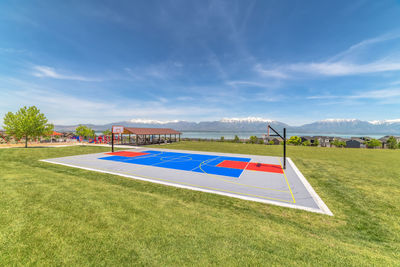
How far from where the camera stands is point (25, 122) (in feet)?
67.9

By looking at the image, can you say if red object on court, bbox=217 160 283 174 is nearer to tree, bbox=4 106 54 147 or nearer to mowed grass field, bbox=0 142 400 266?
mowed grass field, bbox=0 142 400 266

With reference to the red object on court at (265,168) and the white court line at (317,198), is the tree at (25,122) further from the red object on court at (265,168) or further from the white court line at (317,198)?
the white court line at (317,198)

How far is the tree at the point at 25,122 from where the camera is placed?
809 inches

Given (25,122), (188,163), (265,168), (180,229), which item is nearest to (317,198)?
(265,168)

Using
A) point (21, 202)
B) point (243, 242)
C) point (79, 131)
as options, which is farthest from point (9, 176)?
point (79, 131)

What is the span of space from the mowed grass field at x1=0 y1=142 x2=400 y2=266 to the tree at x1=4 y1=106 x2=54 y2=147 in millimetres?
21216

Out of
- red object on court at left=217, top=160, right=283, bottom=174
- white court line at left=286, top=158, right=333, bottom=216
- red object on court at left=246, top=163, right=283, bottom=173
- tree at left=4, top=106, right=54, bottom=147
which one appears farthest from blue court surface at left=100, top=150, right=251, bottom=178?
tree at left=4, top=106, right=54, bottom=147

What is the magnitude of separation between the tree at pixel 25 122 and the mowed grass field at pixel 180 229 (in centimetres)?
2122

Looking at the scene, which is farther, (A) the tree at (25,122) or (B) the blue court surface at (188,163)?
(A) the tree at (25,122)

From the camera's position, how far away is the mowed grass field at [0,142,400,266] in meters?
2.94

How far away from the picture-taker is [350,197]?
6.70 metres

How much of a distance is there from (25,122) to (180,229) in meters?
29.5

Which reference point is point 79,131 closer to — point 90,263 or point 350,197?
point 90,263

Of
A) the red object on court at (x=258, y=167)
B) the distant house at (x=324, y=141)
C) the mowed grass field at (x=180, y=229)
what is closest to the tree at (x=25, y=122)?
the mowed grass field at (x=180, y=229)
